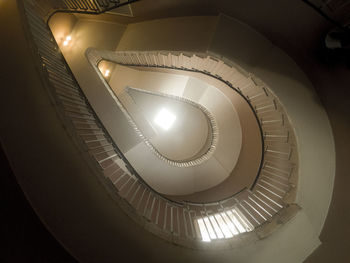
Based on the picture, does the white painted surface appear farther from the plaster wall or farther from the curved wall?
the plaster wall

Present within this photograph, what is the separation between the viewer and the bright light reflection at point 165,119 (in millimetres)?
7586

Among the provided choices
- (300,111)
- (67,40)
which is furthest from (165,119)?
(300,111)

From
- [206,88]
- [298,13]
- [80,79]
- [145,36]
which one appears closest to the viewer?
[298,13]

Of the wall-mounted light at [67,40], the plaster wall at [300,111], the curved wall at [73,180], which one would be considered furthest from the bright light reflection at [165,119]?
the curved wall at [73,180]

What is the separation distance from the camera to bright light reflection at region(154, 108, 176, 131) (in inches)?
299

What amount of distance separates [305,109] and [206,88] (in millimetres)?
3895

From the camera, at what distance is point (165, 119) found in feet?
25.4

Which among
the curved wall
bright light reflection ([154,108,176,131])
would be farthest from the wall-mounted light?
the curved wall

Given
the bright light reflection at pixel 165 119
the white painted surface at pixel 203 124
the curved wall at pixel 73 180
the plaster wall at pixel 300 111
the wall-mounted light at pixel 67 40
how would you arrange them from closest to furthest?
1. the curved wall at pixel 73 180
2. the plaster wall at pixel 300 111
3. the white painted surface at pixel 203 124
4. the wall-mounted light at pixel 67 40
5. the bright light reflection at pixel 165 119

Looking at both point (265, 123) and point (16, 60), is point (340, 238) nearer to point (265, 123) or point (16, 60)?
point (265, 123)

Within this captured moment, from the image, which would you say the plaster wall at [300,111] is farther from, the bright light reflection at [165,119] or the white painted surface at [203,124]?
the bright light reflection at [165,119]

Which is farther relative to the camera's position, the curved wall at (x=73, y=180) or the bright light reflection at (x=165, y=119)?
the bright light reflection at (x=165, y=119)

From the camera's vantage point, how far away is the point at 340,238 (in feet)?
9.34

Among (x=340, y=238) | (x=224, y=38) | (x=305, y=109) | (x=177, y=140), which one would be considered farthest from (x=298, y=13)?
(x=177, y=140)
